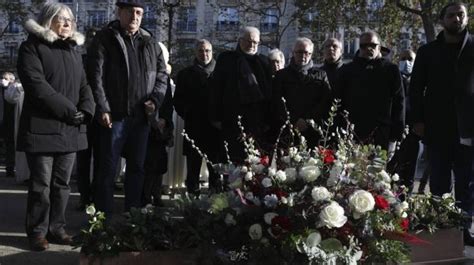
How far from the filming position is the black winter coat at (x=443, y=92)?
554cm

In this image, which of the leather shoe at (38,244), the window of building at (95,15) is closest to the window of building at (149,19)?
the window of building at (95,15)

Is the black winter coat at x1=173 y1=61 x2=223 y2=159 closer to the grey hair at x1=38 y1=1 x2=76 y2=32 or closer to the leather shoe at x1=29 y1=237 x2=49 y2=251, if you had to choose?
the grey hair at x1=38 y1=1 x2=76 y2=32

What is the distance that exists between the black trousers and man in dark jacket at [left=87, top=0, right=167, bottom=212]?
33 centimetres

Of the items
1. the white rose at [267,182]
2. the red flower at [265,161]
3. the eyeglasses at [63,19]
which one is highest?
the eyeglasses at [63,19]

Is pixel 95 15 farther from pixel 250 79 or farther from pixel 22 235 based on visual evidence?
pixel 22 235

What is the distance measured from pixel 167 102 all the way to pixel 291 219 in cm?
317

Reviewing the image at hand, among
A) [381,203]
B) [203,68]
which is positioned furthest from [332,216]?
[203,68]

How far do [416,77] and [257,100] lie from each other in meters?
1.52

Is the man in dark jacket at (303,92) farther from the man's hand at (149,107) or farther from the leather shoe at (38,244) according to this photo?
the leather shoe at (38,244)

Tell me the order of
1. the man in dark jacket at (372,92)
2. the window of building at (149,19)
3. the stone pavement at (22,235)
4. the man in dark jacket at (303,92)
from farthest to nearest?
1. the window of building at (149,19)
2. the man in dark jacket at (303,92)
3. the man in dark jacket at (372,92)
4. the stone pavement at (22,235)

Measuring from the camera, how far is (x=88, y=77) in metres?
5.35

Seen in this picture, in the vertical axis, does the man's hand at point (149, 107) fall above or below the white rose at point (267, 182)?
above

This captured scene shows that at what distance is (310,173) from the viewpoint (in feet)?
11.6

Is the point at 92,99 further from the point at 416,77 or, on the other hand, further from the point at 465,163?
the point at 465,163
